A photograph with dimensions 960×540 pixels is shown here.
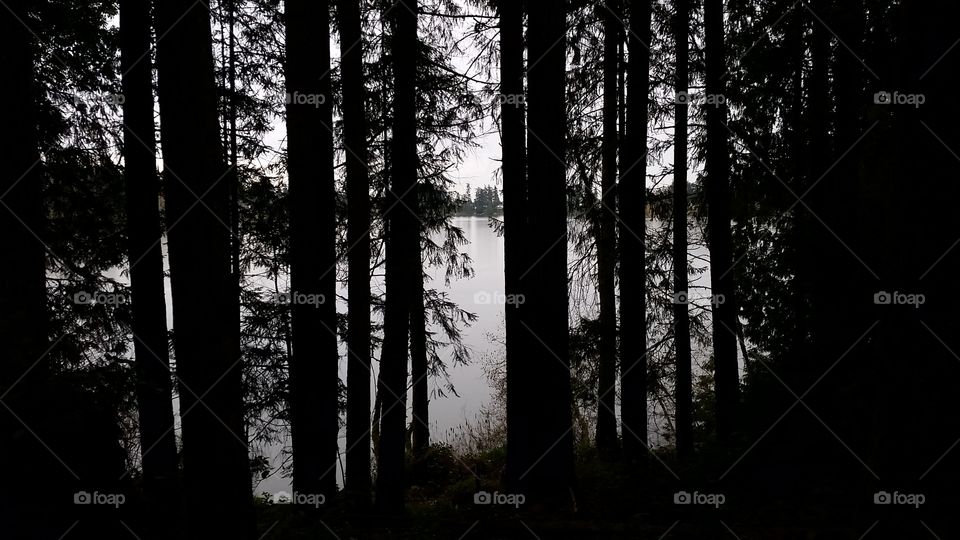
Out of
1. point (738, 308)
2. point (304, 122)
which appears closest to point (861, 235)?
point (738, 308)

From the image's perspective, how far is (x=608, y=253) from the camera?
958 centimetres

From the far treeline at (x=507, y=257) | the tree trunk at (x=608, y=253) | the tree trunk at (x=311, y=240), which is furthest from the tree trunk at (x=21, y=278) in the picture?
the tree trunk at (x=608, y=253)

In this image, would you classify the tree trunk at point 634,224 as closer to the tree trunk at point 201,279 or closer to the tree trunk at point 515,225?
the tree trunk at point 515,225

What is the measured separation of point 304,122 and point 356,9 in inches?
109

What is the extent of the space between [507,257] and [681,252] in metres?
4.12

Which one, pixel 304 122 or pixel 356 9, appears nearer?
pixel 304 122

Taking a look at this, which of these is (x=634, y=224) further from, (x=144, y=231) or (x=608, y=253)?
(x=144, y=231)

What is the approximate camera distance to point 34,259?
5.42 m

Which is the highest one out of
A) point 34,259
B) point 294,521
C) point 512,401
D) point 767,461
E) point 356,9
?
point 356,9

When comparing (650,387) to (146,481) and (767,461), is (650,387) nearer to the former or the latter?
(767,461)

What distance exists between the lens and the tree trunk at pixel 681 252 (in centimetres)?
834

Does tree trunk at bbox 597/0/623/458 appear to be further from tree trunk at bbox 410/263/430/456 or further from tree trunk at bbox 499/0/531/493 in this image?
tree trunk at bbox 410/263/430/456

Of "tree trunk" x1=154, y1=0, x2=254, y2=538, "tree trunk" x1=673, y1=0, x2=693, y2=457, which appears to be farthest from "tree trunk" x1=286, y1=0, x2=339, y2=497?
"tree trunk" x1=673, y1=0, x2=693, y2=457

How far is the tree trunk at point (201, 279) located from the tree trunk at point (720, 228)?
700 cm
